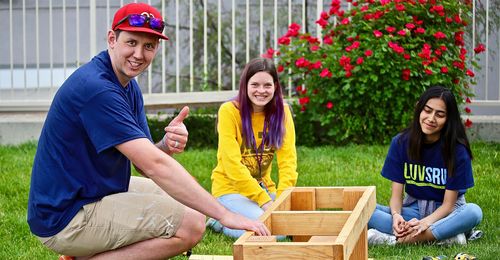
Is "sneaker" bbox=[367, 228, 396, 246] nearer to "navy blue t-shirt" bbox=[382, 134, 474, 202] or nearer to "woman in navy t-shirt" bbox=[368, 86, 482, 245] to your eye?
"woman in navy t-shirt" bbox=[368, 86, 482, 245]

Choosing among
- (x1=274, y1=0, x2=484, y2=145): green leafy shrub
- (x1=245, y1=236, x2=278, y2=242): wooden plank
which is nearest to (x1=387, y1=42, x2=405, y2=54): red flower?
(x1=274, y1=0, x2=484, y2=145): green leafy shrub

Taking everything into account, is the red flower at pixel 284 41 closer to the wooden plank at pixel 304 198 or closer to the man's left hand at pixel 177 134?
the wooden plank at pixel 304 198

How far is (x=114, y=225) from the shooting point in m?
4.21

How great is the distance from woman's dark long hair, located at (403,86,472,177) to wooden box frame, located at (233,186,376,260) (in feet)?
3.37

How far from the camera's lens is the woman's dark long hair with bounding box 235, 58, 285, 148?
5980 mm

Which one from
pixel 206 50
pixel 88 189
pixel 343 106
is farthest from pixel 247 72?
pixel 206 50

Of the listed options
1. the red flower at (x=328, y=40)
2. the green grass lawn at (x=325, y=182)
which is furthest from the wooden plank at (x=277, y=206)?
the red flower at (x=328, y=40)

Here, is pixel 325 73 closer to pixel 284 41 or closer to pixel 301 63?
pixel 301 63

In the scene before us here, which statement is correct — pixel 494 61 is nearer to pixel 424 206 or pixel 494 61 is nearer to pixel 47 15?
pixel 424 206

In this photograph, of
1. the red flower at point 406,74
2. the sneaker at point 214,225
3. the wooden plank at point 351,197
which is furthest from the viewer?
the red flower at point 406,74

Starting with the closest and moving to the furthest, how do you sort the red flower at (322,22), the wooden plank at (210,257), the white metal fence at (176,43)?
1. the wooden plank at (210,257)
2. the red flower at (322,22)
3. the white metal fence at (176,43)

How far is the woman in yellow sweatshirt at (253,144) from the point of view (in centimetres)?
593

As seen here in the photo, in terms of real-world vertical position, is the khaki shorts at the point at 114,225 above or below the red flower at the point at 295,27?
below

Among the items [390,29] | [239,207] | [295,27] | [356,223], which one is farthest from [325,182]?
[356,223]
